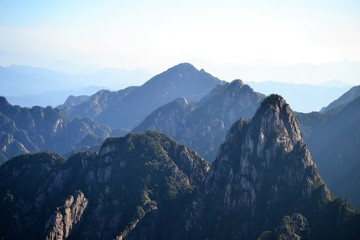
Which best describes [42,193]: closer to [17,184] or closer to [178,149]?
[17,184]

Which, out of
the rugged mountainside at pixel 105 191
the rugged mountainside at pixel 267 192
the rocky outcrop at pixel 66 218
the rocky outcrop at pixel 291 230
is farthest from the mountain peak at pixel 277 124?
the rocky outcrop at pixel 66 218

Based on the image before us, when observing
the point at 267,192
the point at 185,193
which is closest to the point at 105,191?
the point at 185,193

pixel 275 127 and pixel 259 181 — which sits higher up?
pixel 275 127

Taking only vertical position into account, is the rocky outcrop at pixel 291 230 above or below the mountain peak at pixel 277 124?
below

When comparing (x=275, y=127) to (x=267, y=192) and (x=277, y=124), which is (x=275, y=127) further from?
(x=267, y=192)

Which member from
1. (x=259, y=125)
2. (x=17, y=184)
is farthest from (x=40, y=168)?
(x=259, y=125)

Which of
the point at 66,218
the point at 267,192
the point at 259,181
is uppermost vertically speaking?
the point at 259,181

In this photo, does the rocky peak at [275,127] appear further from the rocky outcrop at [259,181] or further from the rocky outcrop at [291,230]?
the rocky outcrop at [291,230]
